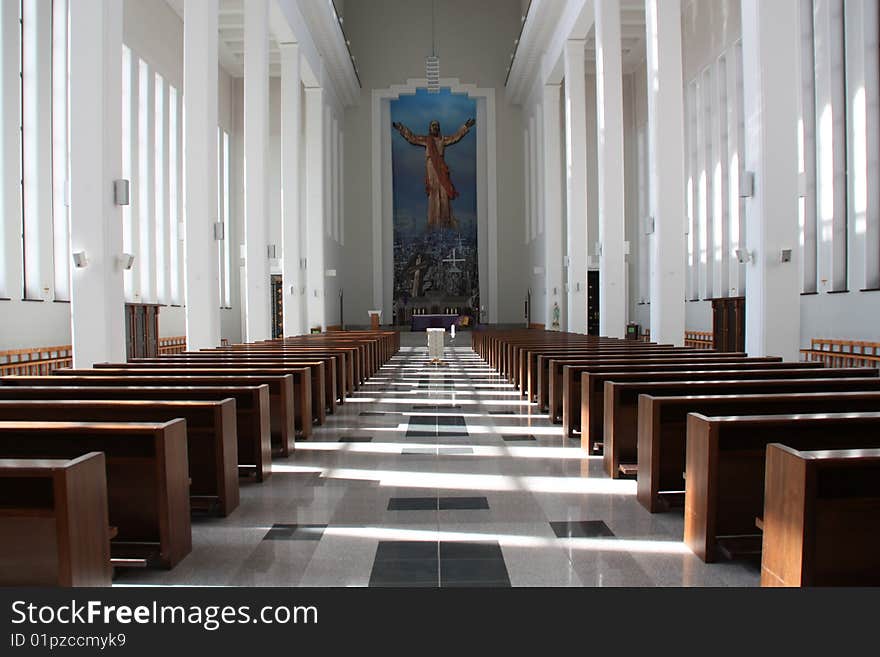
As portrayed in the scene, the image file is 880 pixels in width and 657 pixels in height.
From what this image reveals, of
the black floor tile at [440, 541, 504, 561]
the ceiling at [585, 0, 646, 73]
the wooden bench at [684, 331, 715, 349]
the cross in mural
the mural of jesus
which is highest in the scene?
the ceiling at [585, 0, 646, 73]

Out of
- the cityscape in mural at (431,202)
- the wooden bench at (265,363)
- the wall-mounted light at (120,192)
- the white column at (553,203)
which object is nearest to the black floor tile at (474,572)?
the wooden bench at (265,363)

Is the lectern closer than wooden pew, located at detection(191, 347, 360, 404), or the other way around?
wooden pew, located at detection(191, 347, 360, 404)

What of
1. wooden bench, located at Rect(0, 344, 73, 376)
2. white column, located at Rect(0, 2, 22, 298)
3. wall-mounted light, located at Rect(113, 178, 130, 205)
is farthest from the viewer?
white column, located at Rect(0, 2, 22, 298)

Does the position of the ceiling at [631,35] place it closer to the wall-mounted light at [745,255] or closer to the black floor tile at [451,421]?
the wall-mounted light at [745,255]

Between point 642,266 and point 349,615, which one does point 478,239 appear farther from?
point 349,615

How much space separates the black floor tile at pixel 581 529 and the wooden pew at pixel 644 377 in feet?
5.11

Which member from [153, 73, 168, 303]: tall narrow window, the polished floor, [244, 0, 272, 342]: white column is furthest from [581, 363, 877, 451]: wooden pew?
[153, 73, 168, 303]: tall narrow window

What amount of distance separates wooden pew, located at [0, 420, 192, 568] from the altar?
22.2 meters

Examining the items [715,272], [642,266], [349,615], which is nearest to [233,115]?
[642,266]

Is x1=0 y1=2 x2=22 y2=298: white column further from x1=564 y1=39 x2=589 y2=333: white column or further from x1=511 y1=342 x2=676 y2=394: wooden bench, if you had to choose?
x1=564 y1=39 x2=589 y2=333: white column

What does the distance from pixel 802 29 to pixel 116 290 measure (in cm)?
1160

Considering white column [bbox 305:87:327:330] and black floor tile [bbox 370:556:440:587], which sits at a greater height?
white column [bbox 305:87:327:330]

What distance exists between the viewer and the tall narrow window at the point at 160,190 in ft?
57.9

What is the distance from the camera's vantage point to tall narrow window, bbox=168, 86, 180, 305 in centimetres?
1852
